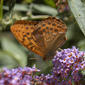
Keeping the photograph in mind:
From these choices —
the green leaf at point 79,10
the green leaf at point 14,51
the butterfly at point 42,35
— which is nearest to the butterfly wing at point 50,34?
the butterfly at point 42,35

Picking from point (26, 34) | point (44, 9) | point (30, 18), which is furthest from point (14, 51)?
point (26, 34)

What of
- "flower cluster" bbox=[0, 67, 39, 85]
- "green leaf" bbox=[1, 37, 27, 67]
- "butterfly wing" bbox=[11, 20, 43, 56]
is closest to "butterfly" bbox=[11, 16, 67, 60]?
"butterfly wing" bbox=[11, 20, 43, 56]

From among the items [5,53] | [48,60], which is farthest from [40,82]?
[5,53]

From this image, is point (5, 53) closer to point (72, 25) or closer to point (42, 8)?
point (42, 8)

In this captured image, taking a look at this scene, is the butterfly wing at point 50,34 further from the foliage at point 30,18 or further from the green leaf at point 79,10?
the green leaf at point 79,10

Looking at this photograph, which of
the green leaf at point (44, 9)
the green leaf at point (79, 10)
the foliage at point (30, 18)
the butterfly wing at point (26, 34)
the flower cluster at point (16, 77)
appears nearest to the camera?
the flower cluster at point (16, 77)

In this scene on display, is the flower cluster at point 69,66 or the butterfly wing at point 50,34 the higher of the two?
the butterfly wing at point 50,34

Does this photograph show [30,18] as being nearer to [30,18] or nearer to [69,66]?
[30,18]

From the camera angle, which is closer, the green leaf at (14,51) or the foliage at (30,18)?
the foliage at (30,18)
